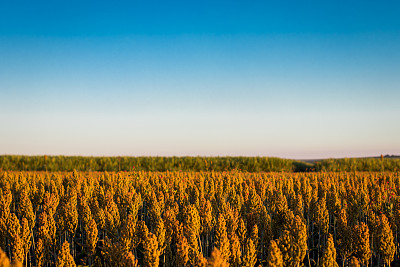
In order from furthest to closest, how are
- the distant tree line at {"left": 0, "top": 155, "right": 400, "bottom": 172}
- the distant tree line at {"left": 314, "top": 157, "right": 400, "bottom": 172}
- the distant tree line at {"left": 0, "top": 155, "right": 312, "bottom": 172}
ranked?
the distant tree line at {"left": 0, "top": 155, "right": 312, "bottom": 172}
the distant tree line at {"left": 0, "top": 155, "right": 400, "bottom": 172}
the distant tree line at {"left": 314, "top": 157, "right": 400, "bottom": 172}

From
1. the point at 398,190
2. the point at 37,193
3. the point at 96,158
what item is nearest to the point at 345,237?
the point at 398,190

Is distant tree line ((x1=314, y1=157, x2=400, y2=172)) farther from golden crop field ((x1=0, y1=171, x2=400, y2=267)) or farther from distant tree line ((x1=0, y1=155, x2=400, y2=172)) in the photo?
golden crop field ((x1=0, y1=171, x2=400, y2=267))

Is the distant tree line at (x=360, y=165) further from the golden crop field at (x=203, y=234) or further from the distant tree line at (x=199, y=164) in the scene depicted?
the golden crop field at (x=203, y=234)

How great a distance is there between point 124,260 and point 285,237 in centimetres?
308

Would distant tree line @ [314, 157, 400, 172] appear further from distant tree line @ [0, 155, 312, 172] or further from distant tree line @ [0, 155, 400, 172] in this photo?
distant tree line @ [0, 155, 312, 172]

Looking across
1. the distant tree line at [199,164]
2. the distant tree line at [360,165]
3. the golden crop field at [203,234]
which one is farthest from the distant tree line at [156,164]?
the golden crop field at [203,234]

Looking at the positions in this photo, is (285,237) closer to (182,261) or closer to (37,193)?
(182,261)

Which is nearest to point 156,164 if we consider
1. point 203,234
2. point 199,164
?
point 199,164

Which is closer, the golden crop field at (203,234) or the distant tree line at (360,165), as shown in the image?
the golden crop field at (203,234)

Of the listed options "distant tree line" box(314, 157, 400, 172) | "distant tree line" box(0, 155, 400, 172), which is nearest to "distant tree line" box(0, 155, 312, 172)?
"distant tree line" box(0, 155, 400, 172)

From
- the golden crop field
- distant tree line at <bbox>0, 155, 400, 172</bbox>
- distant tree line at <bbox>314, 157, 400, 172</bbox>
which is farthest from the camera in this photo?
distant tree line at <bbox>0, 155, 400, 172</bbox>

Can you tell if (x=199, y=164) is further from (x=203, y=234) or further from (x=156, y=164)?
(x=203, y=234)

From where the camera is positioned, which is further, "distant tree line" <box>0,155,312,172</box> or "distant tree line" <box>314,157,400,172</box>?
"distant tree line" <box>0,155,312,172</box>

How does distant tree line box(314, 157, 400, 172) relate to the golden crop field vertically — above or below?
above
